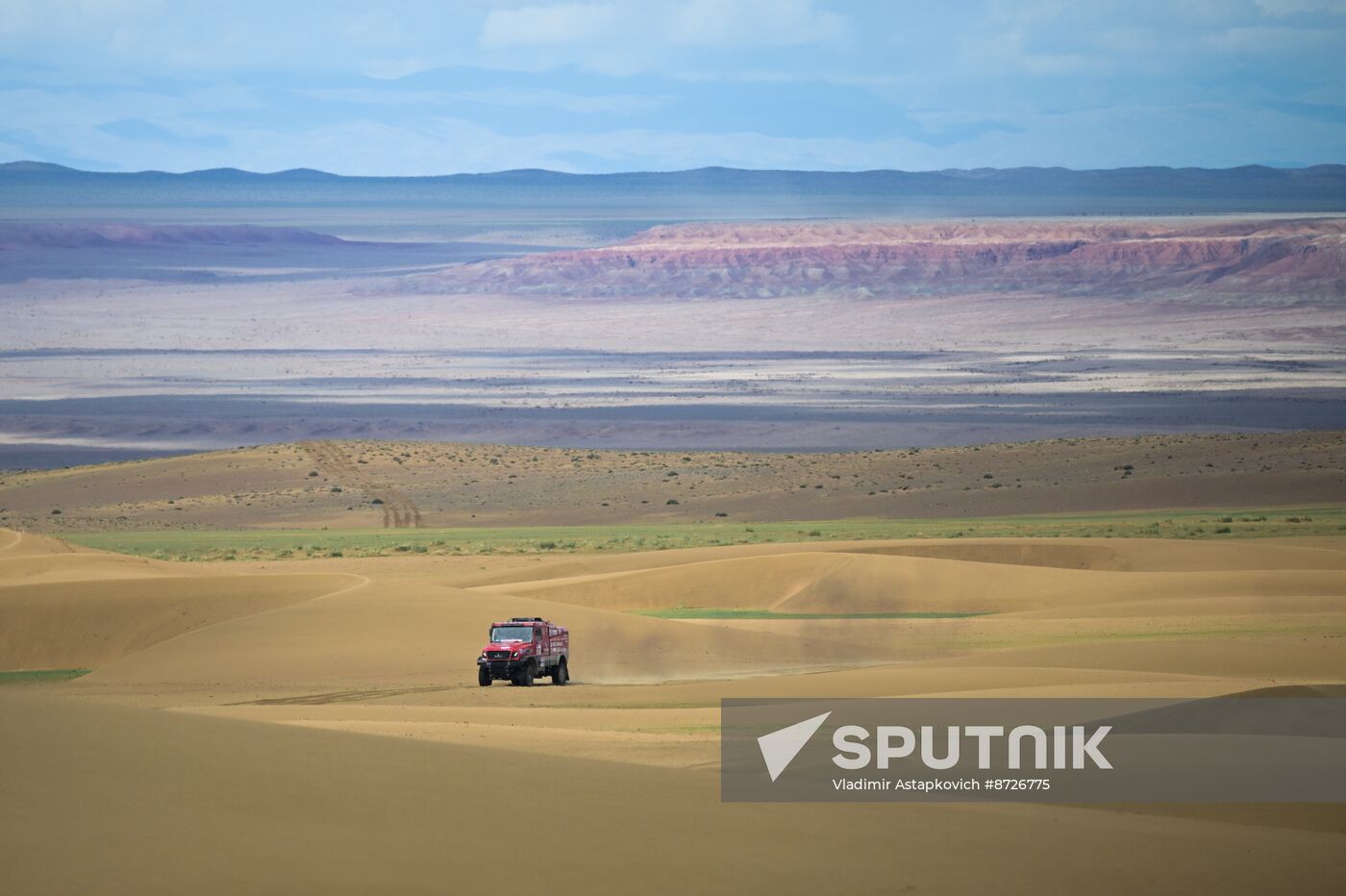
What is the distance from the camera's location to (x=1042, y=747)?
12.1 metres

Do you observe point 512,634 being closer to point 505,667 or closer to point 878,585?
point 505,667

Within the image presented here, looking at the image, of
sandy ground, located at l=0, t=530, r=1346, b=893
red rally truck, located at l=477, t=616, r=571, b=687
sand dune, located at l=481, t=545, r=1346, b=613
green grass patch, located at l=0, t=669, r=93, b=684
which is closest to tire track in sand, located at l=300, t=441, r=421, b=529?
sandy ground, located at l=0, t=530, r=1346, b=893

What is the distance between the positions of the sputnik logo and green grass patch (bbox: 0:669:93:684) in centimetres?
1289

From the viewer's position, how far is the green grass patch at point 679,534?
4269 cm

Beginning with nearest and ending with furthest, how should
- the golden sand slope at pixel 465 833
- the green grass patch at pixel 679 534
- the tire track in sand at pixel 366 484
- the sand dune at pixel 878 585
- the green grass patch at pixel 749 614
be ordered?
the golden sand slope at pixel 465 833, the sand dune at pixel 878 585, the green grass patch at pixel 749 614, the green grass patch at pixel 679 534, the tire track in sand at pixel 366 484

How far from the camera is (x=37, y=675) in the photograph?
23172 millimetres

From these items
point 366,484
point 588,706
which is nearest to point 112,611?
point 588,706

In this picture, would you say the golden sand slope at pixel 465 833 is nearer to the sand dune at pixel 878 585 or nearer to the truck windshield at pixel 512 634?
the truck windshield at pixel 512 634

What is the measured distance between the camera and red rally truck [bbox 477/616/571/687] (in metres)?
20.4

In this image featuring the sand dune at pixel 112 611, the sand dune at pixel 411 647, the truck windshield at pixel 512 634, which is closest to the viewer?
the truck windshield at pixel 512 634

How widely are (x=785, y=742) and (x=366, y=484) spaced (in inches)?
2136

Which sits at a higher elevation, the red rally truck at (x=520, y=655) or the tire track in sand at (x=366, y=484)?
the red rally truck at (x=520, y=655)

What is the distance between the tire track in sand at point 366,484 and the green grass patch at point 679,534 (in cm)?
357

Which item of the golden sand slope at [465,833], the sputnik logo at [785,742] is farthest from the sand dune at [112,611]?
the golden sand slope at [465,833]
